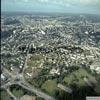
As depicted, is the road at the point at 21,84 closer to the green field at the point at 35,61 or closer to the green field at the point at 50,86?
the green field at the point at 50,86

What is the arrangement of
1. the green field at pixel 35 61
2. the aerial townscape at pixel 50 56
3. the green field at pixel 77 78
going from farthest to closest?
the green field at pixel 35 61 → the green field at pixel 77 78 → the aerial townscape at pixel 50 56

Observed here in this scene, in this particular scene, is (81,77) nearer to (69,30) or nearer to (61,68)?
(61,68)

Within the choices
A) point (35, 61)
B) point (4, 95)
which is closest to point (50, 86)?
point (4, 95)

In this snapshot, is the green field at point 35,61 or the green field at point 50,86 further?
the green field at point 35,61

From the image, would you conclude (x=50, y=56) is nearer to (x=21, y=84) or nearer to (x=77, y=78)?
(x=77, y=78)

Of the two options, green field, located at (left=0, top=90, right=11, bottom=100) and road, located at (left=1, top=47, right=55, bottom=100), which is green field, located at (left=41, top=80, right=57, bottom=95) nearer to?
road, located at (left=1, top=47, right=55, bottom=100)

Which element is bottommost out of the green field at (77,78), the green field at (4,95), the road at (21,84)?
Answer: the green field at (4,95)

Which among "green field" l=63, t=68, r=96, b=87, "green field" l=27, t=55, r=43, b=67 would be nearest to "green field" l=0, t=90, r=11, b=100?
"green field" l=63, t=68, r=96, b=87

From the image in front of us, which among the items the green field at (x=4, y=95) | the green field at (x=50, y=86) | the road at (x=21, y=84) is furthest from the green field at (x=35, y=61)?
the green field at (x=4, y=95)

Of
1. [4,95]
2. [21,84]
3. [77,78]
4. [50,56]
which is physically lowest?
[4,95]
